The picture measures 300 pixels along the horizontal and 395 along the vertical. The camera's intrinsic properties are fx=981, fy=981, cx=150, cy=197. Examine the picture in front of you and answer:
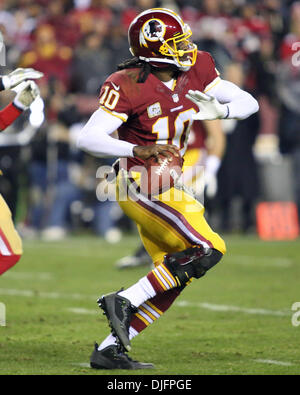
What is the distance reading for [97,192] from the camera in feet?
38.1

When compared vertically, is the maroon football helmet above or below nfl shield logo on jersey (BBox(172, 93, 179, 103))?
above

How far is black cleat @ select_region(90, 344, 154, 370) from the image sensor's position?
4555 millimetres

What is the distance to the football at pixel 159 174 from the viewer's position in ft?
14.9

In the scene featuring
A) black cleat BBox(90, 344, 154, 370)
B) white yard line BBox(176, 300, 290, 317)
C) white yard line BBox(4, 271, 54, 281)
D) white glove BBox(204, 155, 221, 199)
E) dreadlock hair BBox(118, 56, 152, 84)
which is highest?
dreadlock hair BBox(118, 56, 152, 84)

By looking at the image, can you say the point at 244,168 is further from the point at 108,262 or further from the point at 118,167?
the point at 118,167

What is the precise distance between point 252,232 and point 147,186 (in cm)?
770

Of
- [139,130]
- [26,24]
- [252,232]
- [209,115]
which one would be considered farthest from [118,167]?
[26,24]

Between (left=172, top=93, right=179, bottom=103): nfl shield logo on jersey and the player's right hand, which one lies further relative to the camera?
(left=172, top=93, right=179, bottom=103): nfl shield logo on jersey

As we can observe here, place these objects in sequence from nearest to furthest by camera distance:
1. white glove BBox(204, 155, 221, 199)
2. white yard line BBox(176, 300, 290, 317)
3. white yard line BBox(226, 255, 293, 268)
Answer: white yard line BBox(176, 300, 290, 317), white glove BBox(204, 155, 221, 199), white yard line BBox(226, 255, 293, 268)

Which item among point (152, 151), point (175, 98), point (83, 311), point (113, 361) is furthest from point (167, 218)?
point (83, 311)

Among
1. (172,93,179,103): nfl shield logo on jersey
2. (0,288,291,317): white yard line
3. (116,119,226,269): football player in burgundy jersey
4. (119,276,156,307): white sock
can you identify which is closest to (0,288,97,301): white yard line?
(0,288,291,317): white yard line

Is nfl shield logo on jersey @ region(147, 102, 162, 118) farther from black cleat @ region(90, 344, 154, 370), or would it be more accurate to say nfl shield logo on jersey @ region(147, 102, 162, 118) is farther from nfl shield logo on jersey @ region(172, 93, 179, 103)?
black cleat @ region(90, 344, 154, 370)

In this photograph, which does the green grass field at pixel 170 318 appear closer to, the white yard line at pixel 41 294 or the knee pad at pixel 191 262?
the white yard line at pixel 41 294

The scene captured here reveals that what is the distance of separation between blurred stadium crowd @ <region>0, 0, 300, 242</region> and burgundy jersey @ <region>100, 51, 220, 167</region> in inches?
244
